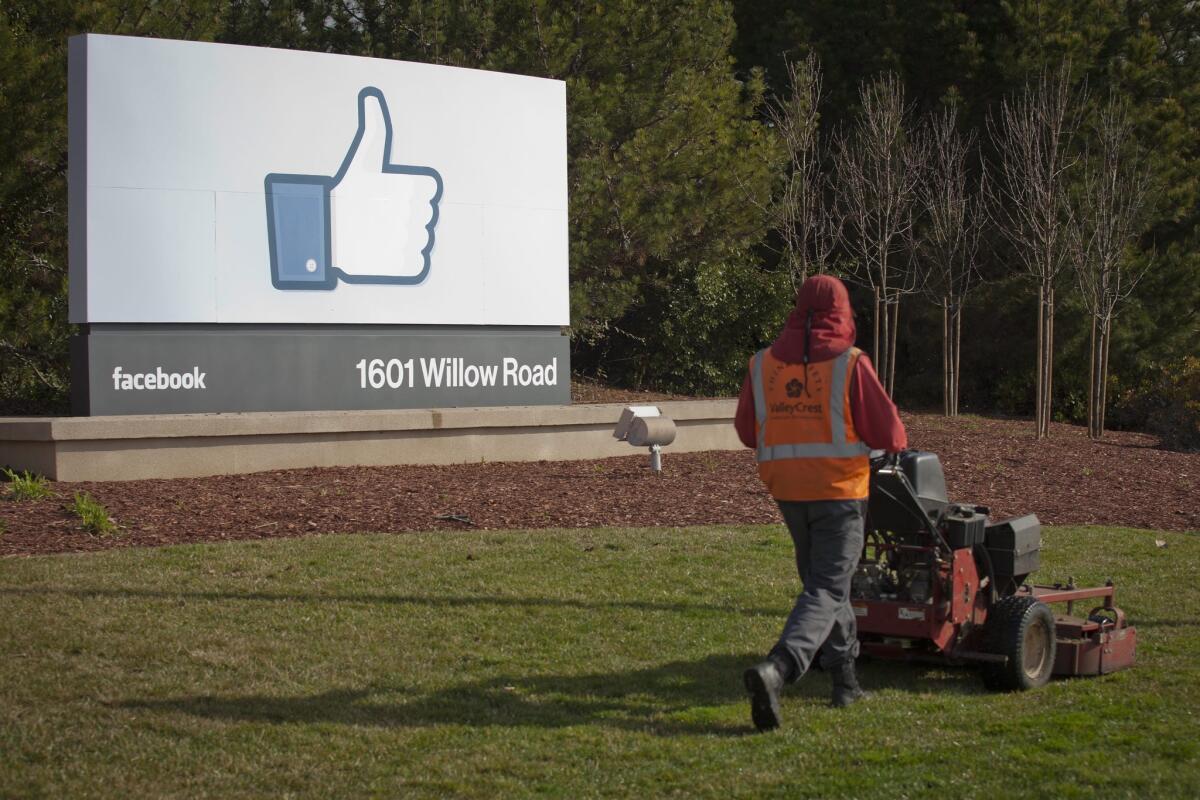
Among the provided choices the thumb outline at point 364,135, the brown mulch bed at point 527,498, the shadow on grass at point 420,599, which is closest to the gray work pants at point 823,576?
the shadow on grass at point 420,599

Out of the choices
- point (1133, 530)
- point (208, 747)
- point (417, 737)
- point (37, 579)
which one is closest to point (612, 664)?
point (417, 737)

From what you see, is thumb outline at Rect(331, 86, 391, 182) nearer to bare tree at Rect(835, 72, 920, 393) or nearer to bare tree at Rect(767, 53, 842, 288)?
bare tree at Rect(767, 53, 842, 288)

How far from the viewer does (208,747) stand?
18.2ft

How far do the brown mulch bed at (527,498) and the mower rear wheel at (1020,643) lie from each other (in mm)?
5306

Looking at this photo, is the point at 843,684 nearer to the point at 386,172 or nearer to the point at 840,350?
the point at 840,350

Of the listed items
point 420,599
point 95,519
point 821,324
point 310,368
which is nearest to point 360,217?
point 310,368

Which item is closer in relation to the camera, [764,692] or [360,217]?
[764,692]

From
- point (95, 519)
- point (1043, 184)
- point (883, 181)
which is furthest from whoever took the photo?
point (883, 181)

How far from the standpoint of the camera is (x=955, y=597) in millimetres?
6387

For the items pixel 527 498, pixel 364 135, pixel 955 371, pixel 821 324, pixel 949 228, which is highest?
pixel 364 135

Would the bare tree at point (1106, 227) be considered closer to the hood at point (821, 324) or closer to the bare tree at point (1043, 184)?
the bare tree at point (1043, 184)

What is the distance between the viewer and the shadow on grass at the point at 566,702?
5957mm

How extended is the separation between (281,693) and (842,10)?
26.9 m

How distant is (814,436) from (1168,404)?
766 inches
